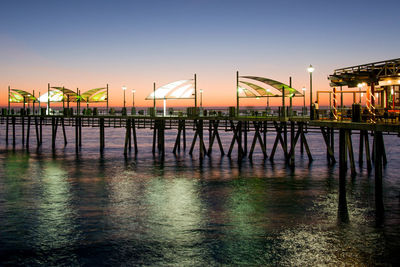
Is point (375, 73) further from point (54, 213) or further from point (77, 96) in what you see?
point (77, 96)

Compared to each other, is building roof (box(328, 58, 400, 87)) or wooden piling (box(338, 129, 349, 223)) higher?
building roof (box(328, 58, 400, 87))

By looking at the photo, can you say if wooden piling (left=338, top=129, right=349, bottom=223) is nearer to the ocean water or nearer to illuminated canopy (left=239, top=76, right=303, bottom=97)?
the ocean water

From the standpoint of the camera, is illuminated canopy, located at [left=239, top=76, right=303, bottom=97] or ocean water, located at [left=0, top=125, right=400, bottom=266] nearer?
ocean water, located at [left=0, top=125, right=400, bottom=266]

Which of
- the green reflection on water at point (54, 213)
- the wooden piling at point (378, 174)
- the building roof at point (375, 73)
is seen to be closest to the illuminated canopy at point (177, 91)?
the green reflection on water at point (54, 213)

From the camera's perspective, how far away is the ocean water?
13461mm

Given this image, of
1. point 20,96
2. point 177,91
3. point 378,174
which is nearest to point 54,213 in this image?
point 378,174

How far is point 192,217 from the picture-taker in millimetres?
17859

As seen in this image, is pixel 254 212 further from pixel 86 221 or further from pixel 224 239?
pixel 86 221

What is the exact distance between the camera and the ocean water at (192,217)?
1346 centimetres

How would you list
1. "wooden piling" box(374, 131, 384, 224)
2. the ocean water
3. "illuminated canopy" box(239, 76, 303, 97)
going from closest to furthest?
1. the ocean water
2. "wooden piling" box(374, 131, 384, 224)
3. "illuminated canopy" box(239, 76, 303, 97)

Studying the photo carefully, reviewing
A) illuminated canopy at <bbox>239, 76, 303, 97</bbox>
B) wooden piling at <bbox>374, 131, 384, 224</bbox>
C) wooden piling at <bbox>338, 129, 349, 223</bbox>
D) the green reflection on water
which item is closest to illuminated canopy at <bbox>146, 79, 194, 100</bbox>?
illuminated canopy at <bbox>239, 76, 303, 97</bbox>

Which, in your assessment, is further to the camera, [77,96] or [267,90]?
[77,96]

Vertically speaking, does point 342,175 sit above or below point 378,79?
below

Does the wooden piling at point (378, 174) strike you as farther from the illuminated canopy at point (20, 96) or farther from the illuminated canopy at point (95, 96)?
the illuminated canopy at point (20, 96)
